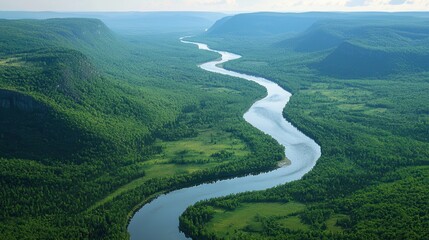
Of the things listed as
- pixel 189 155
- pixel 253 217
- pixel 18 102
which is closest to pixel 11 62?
pixel 18 102

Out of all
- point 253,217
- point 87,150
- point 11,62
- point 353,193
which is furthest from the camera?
point 11,62

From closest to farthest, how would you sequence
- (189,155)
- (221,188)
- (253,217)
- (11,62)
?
(253,217) → (221,188) → (189,155) → (11,62)

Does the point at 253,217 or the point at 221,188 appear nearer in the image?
the point at 253,217

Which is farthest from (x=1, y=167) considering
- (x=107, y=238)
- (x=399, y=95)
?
(x=399, y=95)

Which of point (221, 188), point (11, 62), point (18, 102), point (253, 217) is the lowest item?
point (221, 188)

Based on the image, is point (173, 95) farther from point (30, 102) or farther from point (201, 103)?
point (30, 102)

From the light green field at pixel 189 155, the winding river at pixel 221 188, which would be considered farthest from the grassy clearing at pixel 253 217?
the light green field at pixel 189 155

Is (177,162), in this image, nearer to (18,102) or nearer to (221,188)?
(221,188)
